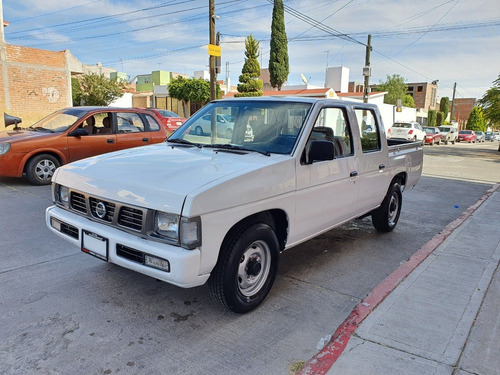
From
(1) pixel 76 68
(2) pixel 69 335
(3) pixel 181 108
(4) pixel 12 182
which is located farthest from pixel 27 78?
(3) pixel 181 108

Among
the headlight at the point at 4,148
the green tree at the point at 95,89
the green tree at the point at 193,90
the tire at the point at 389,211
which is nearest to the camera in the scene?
the tire at the point at 389,211

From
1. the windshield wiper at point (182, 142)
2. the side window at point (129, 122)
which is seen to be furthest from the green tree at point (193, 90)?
the windshield wiper at point (182, 142)

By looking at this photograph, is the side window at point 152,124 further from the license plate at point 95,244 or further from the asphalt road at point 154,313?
the license plate at point 95,244

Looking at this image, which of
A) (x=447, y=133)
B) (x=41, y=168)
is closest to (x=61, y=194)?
(x=41, y=168)

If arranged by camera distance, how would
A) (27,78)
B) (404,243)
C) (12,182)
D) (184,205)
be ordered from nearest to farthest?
(184,205) < (404,243) < (12,182) < (27,78)

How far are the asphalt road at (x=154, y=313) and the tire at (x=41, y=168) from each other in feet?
8.47

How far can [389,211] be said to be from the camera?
580 centimetres

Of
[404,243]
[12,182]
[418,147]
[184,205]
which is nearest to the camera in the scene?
[184,205]

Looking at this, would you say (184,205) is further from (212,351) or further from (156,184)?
(212,351)

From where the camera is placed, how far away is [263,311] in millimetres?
3426

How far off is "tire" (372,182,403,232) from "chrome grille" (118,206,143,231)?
3.86 meters

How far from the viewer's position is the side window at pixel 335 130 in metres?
4.06

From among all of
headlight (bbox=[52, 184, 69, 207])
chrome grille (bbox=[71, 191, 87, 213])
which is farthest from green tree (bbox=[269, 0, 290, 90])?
chrome grille (bbox=[71, 191, 87, 213])

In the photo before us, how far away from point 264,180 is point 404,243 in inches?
127
